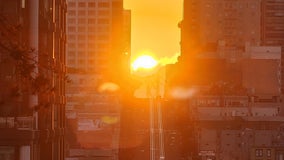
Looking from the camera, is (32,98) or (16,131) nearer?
(32,98)

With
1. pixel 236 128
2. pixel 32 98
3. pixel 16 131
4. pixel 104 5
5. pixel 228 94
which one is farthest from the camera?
pixel 104 5

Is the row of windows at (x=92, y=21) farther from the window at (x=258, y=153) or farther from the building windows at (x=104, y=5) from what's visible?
the window at (x=258, y=153)

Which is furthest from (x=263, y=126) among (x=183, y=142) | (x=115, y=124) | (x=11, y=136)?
(x=11, y=136)

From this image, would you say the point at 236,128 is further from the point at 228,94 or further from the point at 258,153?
the point at 228,94

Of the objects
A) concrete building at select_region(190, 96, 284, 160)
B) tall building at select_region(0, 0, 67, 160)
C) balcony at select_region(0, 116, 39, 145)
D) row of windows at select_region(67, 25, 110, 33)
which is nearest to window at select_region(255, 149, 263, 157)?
concrete building at select_region(190, 96, 284, 160)

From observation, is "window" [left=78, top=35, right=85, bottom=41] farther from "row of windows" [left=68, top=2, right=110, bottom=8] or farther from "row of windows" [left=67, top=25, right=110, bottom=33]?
"row of windows" [left=68, top=2, right=110, bottom=8]

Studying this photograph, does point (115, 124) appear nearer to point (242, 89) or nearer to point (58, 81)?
point (242, 89)

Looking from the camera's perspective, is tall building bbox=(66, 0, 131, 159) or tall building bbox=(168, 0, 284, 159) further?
tall building bbox=(66, 0, 131, 159)

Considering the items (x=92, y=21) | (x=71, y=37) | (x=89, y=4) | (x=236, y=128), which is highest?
(x=89, y=4)

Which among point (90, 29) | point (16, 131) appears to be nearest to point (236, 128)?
point (90, 29)

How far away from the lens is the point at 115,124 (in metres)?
128

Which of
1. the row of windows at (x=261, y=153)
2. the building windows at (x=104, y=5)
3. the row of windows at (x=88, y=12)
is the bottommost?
the row of windows at (x=261, y=153)

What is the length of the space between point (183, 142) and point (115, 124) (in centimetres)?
1135

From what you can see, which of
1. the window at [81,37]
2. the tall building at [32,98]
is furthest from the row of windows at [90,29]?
the tall building at [32,98]
